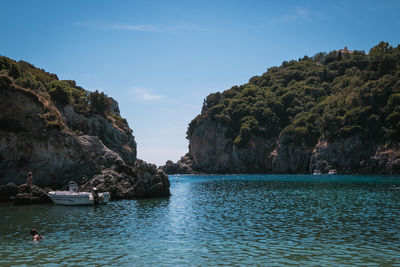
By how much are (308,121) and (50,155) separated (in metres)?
97.1

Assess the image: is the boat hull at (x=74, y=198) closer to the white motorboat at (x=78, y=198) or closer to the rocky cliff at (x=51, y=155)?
the white motorboat at (x=78, y=198)

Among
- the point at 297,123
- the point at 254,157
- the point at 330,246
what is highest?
the point at 297,123

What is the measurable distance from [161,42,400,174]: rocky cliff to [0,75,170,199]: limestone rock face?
233 ft

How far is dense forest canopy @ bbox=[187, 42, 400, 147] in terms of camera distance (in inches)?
3789

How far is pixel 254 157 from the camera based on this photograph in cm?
13162

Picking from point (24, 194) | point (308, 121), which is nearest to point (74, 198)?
point (24, 194)

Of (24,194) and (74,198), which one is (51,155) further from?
(74,198)

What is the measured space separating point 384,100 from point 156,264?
100882 millimetres

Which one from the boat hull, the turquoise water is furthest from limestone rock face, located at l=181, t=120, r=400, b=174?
the boat hull

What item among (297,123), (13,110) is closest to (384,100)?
(297,123)

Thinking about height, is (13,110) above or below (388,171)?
above

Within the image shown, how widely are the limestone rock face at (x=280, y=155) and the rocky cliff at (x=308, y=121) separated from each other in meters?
0.25

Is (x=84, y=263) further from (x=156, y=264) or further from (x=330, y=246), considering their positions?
(x=330, y=246)

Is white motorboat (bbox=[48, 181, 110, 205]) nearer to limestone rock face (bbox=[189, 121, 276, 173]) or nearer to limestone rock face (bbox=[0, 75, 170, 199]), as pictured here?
limestone rock face (bbox=[0, 75, 170, 199])
